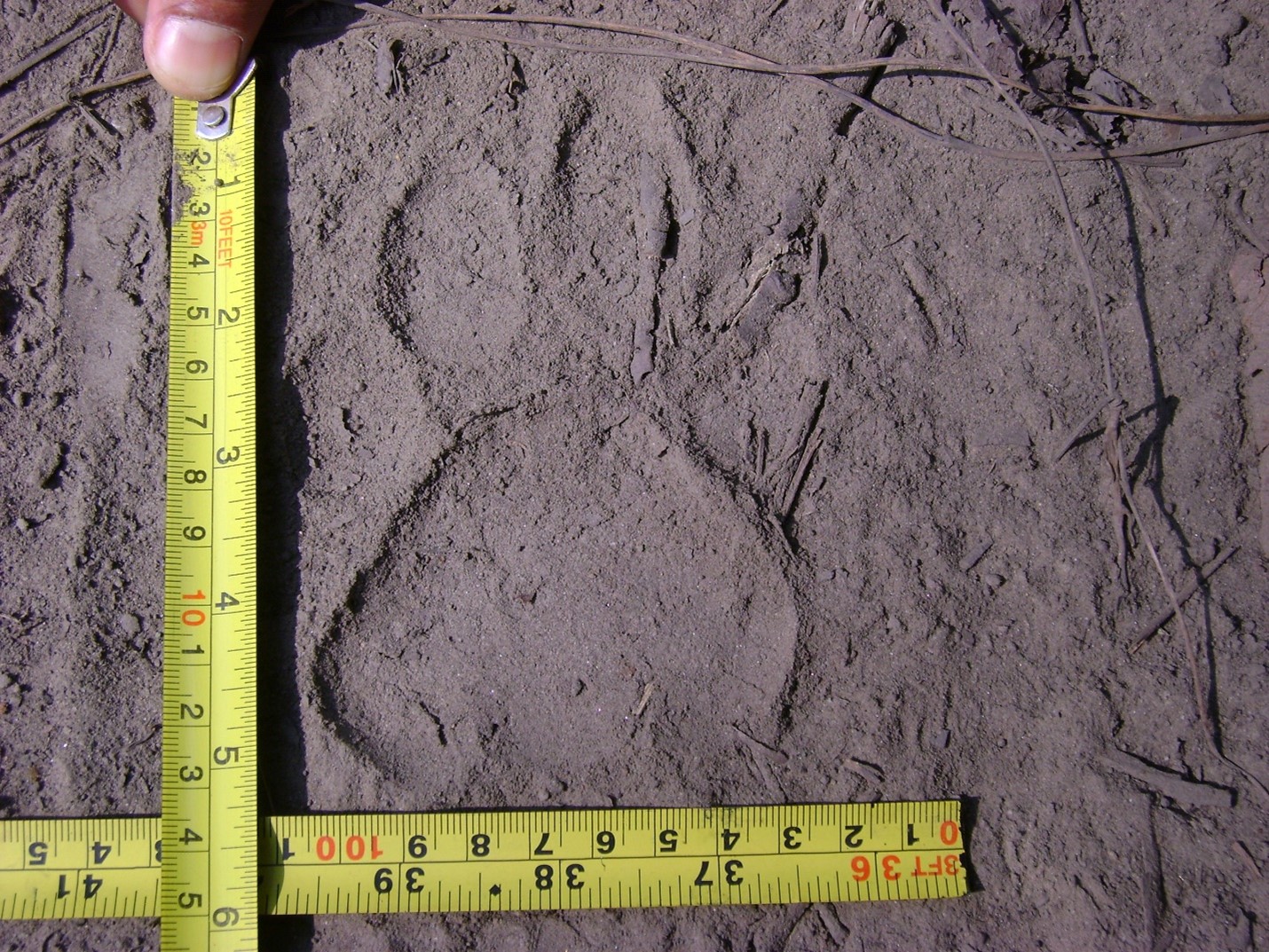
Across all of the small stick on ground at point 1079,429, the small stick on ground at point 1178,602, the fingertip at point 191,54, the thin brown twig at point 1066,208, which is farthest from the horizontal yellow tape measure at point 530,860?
the fingertip at point 191,54

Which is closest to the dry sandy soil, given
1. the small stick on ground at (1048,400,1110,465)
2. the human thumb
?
the small stick on ground at (1048,400,1110,465)

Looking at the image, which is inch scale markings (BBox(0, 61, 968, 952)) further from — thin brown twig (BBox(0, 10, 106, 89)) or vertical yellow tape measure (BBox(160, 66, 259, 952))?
thin brown twig (BBox(0, 10, 106, 89))

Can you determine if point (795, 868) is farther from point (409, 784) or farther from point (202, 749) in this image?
point (202, 749)

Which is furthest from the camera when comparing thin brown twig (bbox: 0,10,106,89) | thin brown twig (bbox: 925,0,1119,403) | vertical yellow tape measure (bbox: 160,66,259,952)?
thin brown twig (bbox: 0,10,106,89)

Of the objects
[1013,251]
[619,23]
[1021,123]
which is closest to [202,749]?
[619,23]

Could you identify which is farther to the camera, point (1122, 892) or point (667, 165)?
point (667, 165)

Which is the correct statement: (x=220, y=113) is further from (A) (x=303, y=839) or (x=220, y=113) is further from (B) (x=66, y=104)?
(A) (x=303, y=839)

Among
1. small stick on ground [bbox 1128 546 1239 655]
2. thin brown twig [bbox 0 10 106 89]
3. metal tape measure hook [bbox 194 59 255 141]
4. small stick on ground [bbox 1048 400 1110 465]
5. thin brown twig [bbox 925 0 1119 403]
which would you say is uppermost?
thin brown twig [bbox 0 10 106 89]
